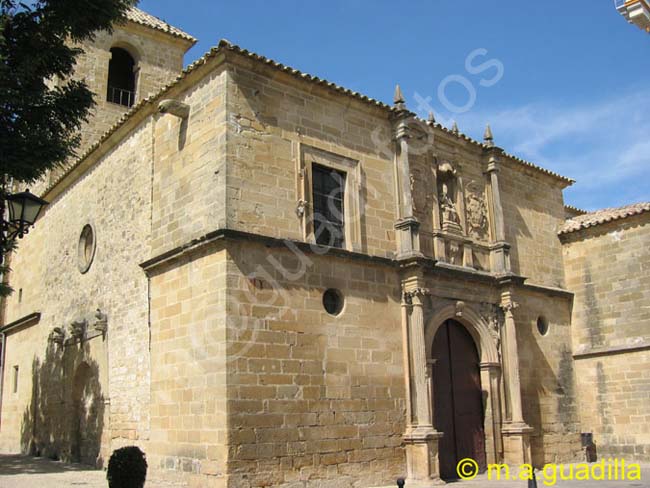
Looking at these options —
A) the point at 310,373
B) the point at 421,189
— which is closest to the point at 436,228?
the point at 421,189

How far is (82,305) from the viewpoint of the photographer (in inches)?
547

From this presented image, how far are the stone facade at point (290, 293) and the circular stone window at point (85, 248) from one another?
0.05 metres

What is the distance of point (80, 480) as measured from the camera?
10594 mm

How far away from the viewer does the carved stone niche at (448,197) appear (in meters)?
12.9

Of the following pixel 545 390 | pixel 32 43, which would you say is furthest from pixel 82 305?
pixel 545 390

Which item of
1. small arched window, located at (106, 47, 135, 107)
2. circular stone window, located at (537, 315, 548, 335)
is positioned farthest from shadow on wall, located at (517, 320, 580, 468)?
small arched window, located at (106, 47, 135, 107)

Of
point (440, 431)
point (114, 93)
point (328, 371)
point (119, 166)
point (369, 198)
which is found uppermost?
point (114, 93)

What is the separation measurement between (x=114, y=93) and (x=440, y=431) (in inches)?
526

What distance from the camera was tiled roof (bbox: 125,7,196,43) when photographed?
1959cm

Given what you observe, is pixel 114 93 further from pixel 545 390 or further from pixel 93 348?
pixel 545 390

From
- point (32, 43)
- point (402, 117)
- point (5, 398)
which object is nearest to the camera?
point (32, 43)

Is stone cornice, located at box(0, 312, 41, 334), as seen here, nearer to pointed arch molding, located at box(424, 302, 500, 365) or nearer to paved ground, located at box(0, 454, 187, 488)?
paved ground, located at box(0, 454, 187, 488)

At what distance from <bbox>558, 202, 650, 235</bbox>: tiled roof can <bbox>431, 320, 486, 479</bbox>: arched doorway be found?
4.43 meters

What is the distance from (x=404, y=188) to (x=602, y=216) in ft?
18.8
